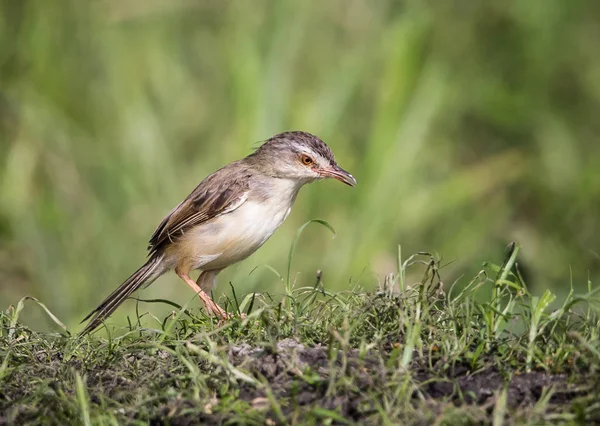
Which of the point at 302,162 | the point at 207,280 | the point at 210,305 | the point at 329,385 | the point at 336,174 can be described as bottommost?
the point at 207,280

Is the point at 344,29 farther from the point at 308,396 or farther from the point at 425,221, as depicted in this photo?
the point at 308,396

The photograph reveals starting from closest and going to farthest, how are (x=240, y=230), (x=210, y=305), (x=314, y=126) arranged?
(x=210, y=305) → (x=240, y=230) → (x=314, y=126)

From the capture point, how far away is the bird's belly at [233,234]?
7.20 metres

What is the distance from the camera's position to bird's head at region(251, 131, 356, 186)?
24.6 feet

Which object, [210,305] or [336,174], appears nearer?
[210,305]

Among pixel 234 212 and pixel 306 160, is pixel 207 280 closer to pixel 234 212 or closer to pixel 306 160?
pixel 234 212

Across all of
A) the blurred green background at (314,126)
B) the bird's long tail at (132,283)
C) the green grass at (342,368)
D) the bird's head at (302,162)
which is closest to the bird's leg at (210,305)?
the bird's long tail at (132,283)

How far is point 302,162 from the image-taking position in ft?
24.8

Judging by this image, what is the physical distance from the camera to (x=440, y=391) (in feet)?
14.6

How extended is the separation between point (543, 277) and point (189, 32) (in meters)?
5.29

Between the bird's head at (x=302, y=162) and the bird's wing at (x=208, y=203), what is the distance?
22cm

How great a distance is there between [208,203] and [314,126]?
12.5 feet

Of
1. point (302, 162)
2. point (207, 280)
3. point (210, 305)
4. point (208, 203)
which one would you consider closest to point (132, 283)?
point (207, 280)

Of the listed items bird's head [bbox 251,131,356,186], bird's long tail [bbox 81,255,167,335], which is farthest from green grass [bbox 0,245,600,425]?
bird's head [bbox 251,131,356,186]
